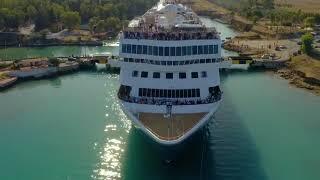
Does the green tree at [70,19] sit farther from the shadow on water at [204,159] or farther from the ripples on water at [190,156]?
the shadow on water at [204,159]

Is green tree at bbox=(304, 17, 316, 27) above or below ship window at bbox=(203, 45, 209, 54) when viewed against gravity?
above

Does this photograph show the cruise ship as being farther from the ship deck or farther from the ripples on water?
the ripples on water

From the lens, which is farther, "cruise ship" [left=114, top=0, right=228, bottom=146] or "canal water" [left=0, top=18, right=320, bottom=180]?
"cruise ship" [left=114, top=0, right=228, bottom=146]

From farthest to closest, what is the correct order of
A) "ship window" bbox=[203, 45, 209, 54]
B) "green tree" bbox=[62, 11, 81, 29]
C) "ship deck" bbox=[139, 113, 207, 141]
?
"green tree" bbox=[62, 11, 81, 29], "ship window" bbox=[203, 45, 209, 54], "ship deck" bbox=[139, 113, 207, 141]

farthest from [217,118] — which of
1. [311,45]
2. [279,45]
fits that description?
[279,45]

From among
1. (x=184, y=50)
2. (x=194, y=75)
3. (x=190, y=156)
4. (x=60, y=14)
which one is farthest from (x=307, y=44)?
(x=60, y=14)

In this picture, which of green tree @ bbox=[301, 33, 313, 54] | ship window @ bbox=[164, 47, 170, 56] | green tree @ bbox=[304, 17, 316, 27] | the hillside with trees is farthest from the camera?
green tree @ bbox=[304, 17, 316, 27]

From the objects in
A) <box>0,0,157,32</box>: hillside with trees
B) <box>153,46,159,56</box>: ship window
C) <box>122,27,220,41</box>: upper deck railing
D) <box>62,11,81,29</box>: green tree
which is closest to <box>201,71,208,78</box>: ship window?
<box>122,27,220,41</box>: upper deck railing
